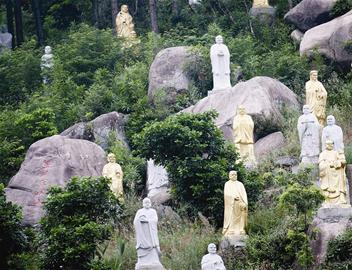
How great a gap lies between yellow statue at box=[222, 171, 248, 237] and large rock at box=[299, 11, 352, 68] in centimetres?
1184

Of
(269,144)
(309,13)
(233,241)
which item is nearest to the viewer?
(233,241)

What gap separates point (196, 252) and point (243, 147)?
5.71 m

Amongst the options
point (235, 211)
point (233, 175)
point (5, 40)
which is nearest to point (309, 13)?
point (5, 40)

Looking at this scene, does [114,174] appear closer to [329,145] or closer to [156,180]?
[156,180]

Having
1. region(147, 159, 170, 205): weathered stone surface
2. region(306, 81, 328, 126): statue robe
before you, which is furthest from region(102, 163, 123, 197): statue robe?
region(306, 81, 328, 126): statue robe

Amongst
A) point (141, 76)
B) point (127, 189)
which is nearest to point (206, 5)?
point (141, 76)

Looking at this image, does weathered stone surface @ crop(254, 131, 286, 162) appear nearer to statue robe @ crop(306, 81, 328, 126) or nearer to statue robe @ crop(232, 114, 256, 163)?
Answer: statue robe @ crop(232, 114, 256, 163)

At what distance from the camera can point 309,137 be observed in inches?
1320

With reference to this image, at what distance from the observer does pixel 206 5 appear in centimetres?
4806

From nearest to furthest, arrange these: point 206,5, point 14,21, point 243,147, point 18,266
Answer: point 18,266, point 243,147, point 206,5, point 14,21

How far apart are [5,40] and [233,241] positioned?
72.7ft

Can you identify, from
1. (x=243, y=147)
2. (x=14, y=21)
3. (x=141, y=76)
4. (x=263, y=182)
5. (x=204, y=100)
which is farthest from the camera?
(x=14, y=21)

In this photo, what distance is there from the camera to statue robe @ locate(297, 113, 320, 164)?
110 ft

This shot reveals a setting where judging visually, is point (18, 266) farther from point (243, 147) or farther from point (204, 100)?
point (204, 100)
